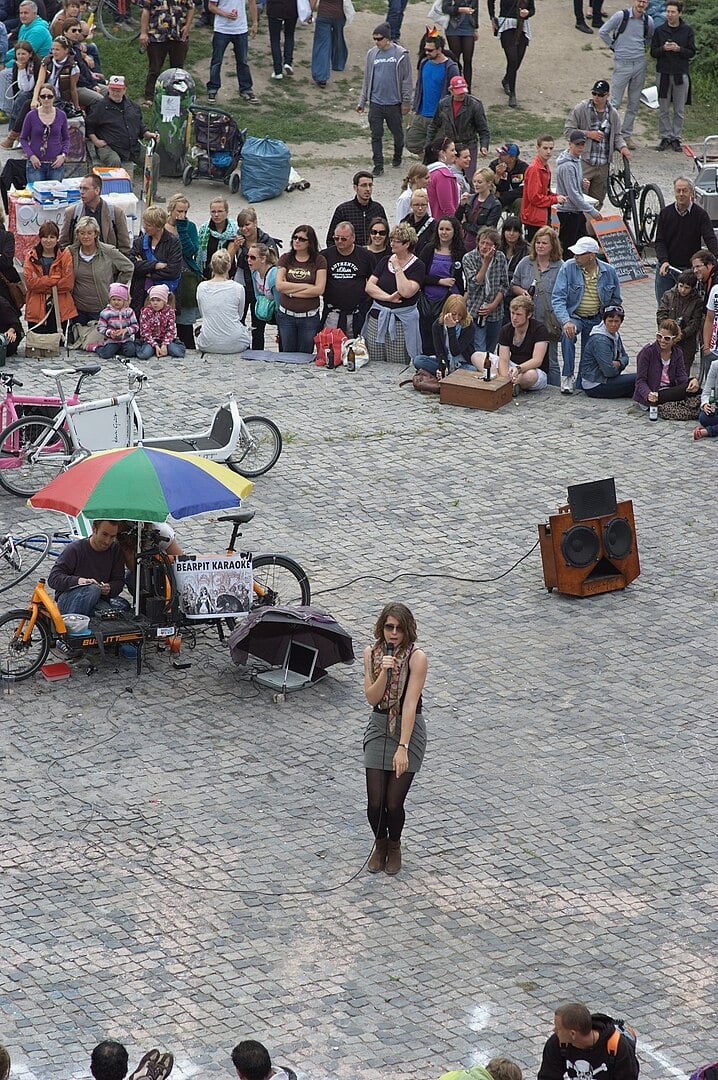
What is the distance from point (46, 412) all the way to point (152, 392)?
2.01 metres

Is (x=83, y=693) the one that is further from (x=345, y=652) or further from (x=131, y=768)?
(x=345, y=652)

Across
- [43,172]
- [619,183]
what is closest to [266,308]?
[43,172]

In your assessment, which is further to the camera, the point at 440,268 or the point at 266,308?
the point at 266,308

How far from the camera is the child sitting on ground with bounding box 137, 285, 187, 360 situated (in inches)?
630

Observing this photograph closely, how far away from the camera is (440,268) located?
16.0 metres

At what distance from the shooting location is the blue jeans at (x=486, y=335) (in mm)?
15867

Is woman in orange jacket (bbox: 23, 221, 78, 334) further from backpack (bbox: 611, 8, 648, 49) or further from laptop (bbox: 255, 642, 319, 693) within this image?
backpack (bbox: 611, 8, 648, 49)

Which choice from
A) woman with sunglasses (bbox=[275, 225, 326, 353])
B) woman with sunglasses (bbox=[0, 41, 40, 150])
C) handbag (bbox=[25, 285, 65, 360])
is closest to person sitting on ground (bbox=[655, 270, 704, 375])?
woman with sunglasses (bbox=[275, 225, 326, 353])

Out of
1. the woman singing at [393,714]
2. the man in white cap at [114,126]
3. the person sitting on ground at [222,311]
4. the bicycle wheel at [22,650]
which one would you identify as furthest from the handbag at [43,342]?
the woman singing at [393,714]

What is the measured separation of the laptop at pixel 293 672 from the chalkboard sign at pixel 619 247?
9.32 meters

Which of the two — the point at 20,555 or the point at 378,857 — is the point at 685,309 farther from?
the point at 378,857

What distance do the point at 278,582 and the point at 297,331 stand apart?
209 inches

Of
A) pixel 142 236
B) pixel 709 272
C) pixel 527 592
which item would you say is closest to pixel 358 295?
pixel 142 236

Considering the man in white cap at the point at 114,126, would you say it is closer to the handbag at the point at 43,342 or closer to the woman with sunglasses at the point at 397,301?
the handbag at the point at 43,342
